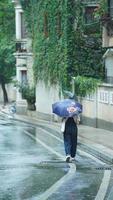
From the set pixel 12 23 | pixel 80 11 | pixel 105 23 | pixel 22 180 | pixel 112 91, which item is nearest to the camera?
pixel 22 180

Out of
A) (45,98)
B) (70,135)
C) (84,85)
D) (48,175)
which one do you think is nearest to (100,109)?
(84,85)

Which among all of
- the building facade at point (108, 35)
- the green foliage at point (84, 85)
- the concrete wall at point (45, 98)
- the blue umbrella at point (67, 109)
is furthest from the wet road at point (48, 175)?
the concrete wall at point (45, 98)

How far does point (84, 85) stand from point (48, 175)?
52.1 feet

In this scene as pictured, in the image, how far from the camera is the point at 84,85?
3020cm

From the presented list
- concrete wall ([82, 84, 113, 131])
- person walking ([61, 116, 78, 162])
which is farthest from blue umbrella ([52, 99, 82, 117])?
concrete wall ([82, 84, 113, 131])

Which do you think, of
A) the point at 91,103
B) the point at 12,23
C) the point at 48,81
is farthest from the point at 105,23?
the point at 12,23

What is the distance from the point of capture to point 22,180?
45.0 feet

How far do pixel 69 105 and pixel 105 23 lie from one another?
41.8ft

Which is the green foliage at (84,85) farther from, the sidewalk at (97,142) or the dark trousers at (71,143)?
the dark trousers at (71,143)

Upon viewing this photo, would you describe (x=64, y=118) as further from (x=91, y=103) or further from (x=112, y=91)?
(x=91, y=103)

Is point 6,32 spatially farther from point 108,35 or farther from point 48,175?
point 48,175

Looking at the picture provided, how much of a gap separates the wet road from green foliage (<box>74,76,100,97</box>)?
7141 mm

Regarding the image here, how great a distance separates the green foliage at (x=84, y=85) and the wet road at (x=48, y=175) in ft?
23.4

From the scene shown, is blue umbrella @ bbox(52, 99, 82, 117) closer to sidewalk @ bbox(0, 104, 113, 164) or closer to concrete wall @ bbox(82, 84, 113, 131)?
sidewalk @ bbox(0, 104, 113, 164)
